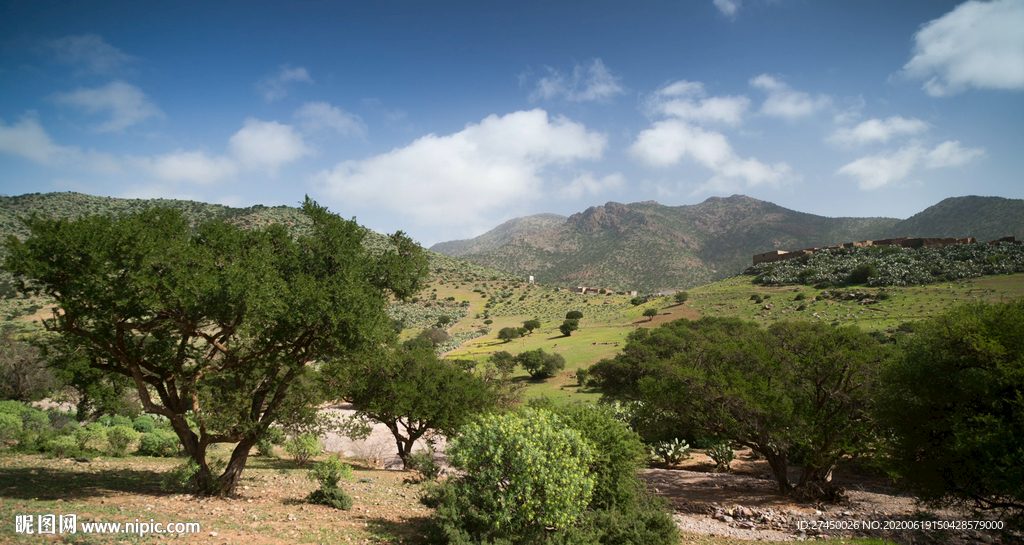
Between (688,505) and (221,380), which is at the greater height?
(221,380)

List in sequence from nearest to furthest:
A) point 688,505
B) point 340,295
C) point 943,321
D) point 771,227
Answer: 1. point 340,295
2. point 943,321
3. point 688,505
4. point 771,227

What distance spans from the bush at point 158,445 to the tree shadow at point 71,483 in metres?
6.38

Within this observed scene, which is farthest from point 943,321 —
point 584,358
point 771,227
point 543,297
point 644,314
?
point 771,227

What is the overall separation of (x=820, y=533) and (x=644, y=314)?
61.5m

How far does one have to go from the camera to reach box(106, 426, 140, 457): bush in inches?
681

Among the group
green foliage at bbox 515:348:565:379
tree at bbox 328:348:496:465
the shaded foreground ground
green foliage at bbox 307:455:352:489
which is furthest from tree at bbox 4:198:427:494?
green foliage at bbox 515:348:565:379

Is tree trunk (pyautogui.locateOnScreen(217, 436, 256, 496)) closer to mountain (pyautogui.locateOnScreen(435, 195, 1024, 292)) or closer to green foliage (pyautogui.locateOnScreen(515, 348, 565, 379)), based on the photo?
green foliage (pyautogui.locateOnScreen(515, 348, 565, 379))

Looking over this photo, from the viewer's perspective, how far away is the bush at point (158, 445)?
19391 mm

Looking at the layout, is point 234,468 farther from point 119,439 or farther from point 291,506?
point 119,439

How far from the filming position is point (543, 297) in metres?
108

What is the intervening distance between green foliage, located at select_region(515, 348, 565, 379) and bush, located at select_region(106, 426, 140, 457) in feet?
107

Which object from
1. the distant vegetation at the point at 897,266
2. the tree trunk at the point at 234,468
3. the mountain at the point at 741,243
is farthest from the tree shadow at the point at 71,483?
the mountain at the point at 741,243

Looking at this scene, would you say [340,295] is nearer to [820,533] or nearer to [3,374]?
[820,533]

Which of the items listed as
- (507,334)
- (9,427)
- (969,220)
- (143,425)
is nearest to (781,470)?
(9,427)
